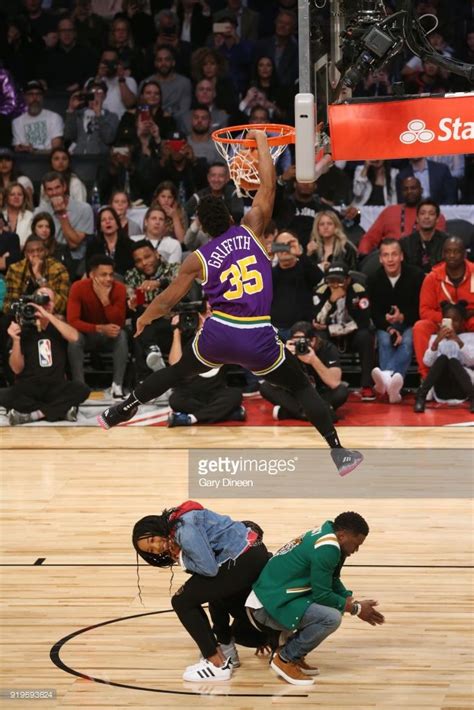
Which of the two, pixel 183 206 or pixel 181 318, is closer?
A: pixel 181 318

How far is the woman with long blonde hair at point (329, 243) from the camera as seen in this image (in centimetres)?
1406

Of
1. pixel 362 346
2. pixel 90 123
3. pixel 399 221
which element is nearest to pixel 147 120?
pixel 90 123

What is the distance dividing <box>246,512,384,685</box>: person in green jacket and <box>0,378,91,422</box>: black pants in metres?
6.54

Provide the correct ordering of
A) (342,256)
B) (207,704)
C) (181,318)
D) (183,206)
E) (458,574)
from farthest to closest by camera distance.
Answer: (183,206) → (342,256) → (181,318) → (458,574) → (207,704)

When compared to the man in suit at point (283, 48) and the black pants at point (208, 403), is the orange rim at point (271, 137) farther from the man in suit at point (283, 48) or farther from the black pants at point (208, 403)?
the man in suit at point (283, 48)

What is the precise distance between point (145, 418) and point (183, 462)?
1.85 meters

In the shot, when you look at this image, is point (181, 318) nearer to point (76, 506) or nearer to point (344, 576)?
point (76, 506)

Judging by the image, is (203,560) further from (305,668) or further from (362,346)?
(362,346)

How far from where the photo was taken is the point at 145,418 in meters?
13.9

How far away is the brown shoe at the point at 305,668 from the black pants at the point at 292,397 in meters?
6.04

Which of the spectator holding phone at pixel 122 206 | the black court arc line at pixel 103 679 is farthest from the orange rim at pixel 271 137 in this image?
the spectator holding phone at pixel 122 206

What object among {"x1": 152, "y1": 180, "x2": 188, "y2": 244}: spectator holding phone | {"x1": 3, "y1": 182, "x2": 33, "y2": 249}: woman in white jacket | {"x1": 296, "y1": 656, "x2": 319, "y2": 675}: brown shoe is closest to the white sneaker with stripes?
{"x1": 296, "y1": 656, "x2": 319, "y2": 675}: brown shoe

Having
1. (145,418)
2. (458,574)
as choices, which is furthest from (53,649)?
(145,418)

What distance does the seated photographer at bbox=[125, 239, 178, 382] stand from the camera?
13953 mm
